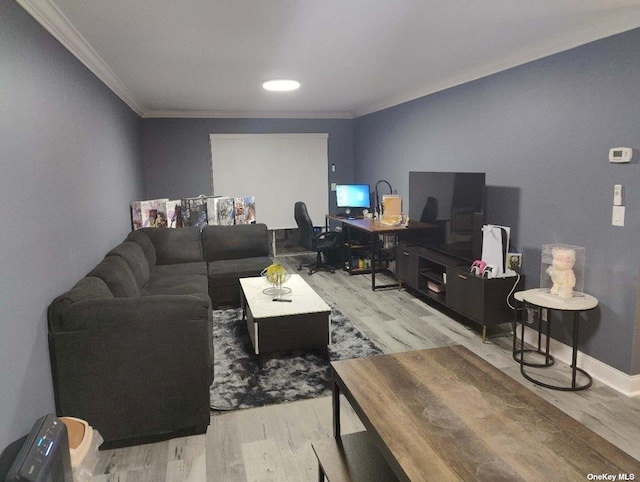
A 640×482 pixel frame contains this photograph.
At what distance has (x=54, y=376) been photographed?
237 cm

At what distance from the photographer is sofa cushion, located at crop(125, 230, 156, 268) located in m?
4.65

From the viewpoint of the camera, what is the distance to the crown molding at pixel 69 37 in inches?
92.8

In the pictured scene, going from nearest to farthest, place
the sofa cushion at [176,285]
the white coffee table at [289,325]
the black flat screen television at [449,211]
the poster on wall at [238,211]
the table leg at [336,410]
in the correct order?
the table leg at [336,410]
the white coffee table at [289,325]
the sofa cushion at [176,285]
the black flat screen television at [449,211]
the poster on wall at [238,211]

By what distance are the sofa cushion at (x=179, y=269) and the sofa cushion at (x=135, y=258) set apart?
241 millimetres

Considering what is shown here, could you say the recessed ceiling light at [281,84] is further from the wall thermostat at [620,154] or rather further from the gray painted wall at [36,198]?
the wall thermostat at [620,154]

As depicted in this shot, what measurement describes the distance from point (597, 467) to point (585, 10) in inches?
103

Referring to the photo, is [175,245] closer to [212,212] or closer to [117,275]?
[212,212]

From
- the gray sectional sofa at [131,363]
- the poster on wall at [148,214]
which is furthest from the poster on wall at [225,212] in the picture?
the gray sectional sofa at [131,363]

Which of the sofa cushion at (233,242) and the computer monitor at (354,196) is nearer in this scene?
the sofa cushion at (233,242)

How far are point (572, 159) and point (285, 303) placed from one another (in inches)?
93.7

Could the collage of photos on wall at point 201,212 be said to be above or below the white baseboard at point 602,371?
above

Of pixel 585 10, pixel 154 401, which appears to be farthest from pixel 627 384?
pixel 154 401

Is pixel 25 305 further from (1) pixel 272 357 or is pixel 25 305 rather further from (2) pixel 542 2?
(2) pixel 542 2

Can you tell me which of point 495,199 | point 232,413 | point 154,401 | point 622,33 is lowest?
point 232,413
